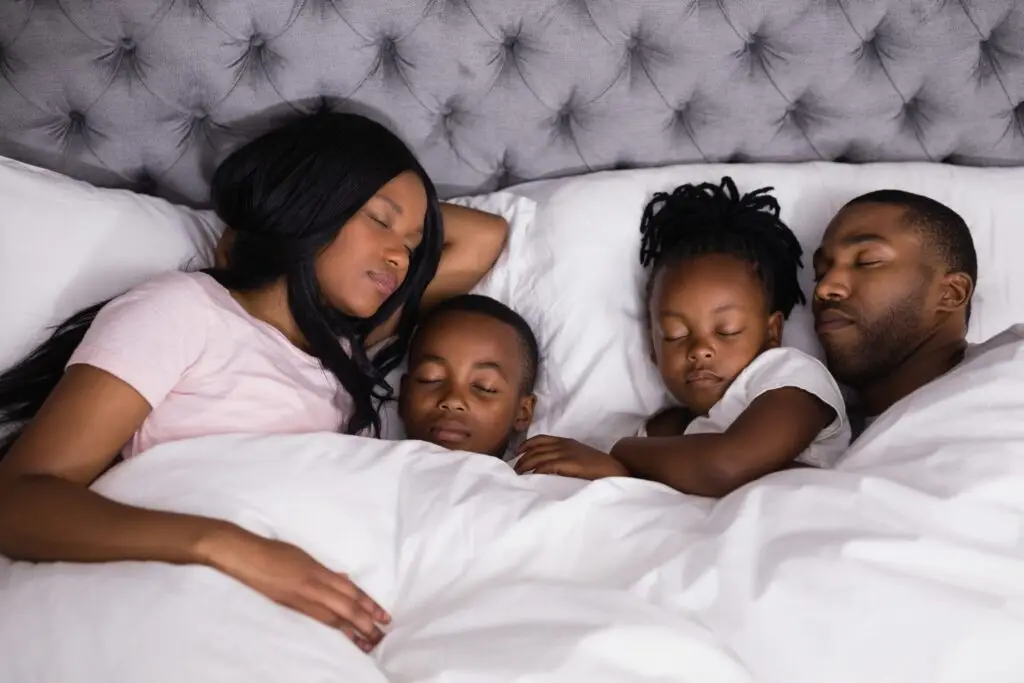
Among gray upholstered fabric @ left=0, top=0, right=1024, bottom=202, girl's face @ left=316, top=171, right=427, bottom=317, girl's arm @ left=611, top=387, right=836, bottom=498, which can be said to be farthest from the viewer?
gray upholstered fabric @ left=0, top=0, right=1024, bottom=202

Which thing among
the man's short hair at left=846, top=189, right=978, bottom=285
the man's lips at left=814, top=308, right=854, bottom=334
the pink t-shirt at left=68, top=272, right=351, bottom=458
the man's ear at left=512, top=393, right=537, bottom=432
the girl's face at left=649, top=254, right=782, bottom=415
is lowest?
the pink t-shirt at left=68, top=272, right=351, bottom=458

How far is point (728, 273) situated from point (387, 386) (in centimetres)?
62

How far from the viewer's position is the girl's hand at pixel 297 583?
0.94 m

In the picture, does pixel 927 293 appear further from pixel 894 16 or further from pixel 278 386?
pixel 278 386

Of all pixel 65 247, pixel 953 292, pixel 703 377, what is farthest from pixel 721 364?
pixel 65 247

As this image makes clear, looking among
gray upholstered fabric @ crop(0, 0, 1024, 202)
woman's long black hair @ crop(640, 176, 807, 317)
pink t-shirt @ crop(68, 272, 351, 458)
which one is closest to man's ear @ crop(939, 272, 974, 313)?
woman's long black hair @ crop(640, 176, 807, 317)

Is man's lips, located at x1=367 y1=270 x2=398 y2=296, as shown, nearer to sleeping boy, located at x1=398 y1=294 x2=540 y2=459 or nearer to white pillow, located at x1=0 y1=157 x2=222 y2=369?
sleeping boy, located at x1=398 y1=294 x2=540 y2=459

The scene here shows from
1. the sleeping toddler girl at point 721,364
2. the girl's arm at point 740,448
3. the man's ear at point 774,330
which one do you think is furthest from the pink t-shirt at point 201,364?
the man's ear at point 774,330

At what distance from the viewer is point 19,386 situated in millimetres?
1220

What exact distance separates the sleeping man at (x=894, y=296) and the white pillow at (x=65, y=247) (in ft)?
3.69

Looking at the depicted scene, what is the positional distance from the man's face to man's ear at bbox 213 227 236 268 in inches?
39.8

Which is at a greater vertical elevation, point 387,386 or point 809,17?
point 809,17

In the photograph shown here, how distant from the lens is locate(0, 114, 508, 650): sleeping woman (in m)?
0.95

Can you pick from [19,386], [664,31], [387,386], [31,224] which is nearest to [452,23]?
[664,31]
